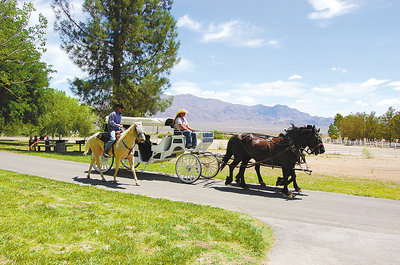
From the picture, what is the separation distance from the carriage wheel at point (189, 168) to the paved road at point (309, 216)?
1.11 ft

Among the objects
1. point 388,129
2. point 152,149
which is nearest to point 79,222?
point 152,149

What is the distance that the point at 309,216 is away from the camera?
23.0ft

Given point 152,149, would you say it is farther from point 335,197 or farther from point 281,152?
point 335,197

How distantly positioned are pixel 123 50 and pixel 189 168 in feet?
61.1

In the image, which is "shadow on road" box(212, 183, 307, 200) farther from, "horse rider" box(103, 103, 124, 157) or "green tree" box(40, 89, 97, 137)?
"green tree" box(40, 89, 97, 137)

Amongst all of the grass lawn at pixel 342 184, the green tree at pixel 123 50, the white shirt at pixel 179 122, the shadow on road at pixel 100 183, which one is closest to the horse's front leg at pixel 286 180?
the grass lawn at pixel 342 184

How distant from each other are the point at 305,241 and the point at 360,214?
9.68 feet

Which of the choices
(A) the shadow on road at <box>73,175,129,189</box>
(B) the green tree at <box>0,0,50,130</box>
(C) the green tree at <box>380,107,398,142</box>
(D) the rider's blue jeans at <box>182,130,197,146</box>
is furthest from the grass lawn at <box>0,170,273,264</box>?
(C) the green tree at <box>380,107,398,142</box>

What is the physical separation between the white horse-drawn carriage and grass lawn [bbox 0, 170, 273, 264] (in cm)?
365

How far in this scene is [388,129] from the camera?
72188 millimetres

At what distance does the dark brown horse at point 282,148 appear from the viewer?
9.41 metres

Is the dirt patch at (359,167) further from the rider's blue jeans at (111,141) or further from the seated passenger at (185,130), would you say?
the rider's blue jeans at (111,141)

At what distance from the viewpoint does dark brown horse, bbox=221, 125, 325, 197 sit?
30.9ft

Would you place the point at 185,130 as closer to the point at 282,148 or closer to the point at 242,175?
the point at 242,175
